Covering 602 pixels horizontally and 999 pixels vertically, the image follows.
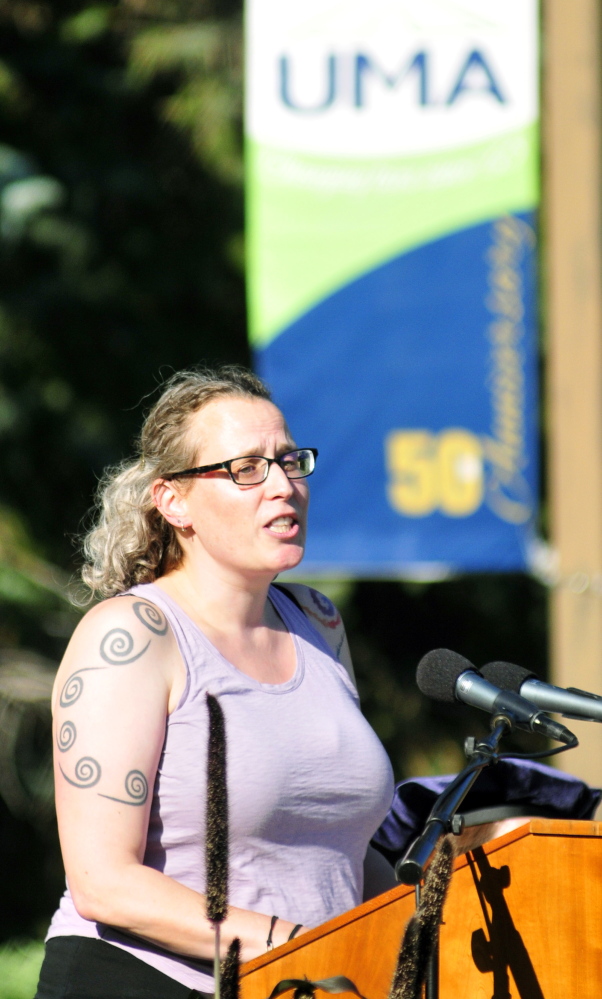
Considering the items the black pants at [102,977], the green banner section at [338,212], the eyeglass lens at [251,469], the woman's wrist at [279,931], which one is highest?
the green banner section at [338,212]

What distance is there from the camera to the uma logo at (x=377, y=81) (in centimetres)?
413

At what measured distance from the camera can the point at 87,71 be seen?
7.23 meters

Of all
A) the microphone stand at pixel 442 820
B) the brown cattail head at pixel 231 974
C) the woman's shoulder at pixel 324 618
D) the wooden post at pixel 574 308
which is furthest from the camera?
the wooden post at pixel 574 308

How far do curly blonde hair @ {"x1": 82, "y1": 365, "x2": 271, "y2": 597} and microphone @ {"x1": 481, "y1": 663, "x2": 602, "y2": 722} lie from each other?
0.85 metres

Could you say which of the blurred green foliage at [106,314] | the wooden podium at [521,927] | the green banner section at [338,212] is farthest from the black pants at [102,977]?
the blurred green foliage at [106,314]

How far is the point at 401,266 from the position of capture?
4273mm

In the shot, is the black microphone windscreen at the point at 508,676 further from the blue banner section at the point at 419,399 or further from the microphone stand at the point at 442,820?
the blue banner section at the point at 419,399

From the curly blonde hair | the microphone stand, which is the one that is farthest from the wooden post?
the microphone stand

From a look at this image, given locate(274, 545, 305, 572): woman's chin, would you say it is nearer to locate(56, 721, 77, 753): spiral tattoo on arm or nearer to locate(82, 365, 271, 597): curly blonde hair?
locate(82, 365, 271, 597): curly blonde hair

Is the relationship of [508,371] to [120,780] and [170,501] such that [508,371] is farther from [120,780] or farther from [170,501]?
[120,780]

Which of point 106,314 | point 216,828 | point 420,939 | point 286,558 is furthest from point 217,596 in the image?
point 106,314

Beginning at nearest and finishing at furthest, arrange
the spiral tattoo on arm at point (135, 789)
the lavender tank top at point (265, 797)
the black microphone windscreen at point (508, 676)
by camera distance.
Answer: the black microphone windscreen at point (508, 676), the spiral tattoo on arm at point (135, 789), the lavender tank top at point (265, 797)

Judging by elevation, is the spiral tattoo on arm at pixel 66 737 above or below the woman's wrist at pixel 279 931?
above

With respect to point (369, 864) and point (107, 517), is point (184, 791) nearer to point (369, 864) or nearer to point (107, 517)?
point (369, 864)
